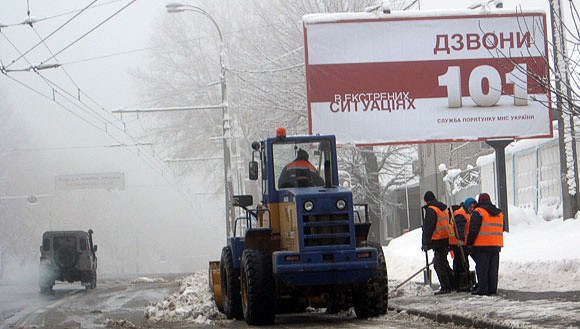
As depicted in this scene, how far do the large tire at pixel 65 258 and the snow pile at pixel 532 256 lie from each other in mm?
12072

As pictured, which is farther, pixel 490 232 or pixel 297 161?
pixel 490 232

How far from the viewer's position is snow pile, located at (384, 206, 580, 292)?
1681cm

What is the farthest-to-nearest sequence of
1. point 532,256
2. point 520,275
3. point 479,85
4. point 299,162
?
point 479,85 < point 532,256 < point 520,275 < point 299,162

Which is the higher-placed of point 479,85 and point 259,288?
point 479,85

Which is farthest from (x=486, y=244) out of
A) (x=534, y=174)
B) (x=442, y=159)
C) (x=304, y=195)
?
(x=442, y=159)

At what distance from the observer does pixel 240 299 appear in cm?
1554

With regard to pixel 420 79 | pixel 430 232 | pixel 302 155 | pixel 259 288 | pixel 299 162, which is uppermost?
pixel 420 79

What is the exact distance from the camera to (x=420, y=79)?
23.6m

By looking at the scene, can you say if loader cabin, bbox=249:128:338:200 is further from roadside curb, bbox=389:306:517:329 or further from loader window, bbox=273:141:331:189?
roadside curb, bbox=389:306:517:329

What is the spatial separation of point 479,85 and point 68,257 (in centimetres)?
1630

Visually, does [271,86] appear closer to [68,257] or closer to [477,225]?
[68,257]

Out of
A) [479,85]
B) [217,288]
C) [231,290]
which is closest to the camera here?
[231,290]

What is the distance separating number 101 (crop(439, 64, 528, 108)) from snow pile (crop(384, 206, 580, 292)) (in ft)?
9.22

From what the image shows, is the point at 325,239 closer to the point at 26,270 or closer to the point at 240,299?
the point at 240,299
